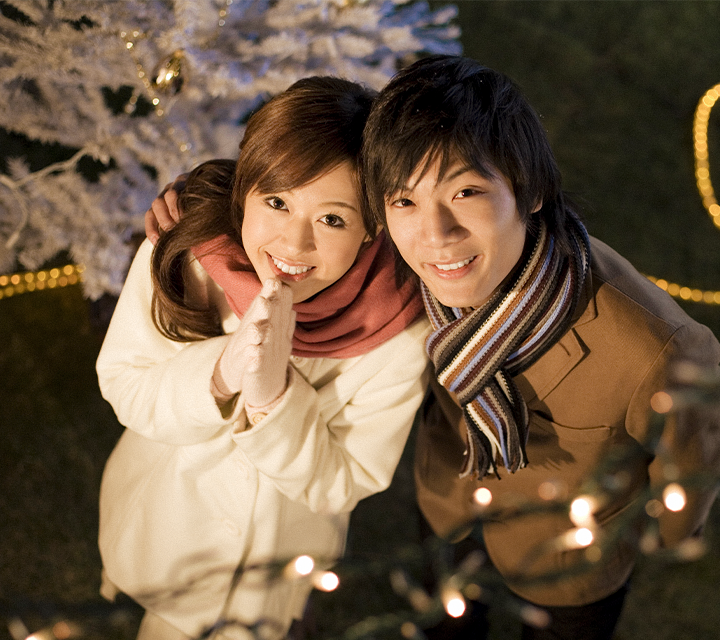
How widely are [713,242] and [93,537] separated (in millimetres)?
2883

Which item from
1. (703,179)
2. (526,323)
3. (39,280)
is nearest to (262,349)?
(526,323)

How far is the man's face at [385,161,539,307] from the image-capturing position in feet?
3.22

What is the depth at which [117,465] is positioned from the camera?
1539mm

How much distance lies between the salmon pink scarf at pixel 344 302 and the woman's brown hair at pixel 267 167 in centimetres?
5

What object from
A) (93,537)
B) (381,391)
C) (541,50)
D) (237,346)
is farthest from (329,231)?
(541,50)

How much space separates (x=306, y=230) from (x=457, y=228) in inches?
10.4

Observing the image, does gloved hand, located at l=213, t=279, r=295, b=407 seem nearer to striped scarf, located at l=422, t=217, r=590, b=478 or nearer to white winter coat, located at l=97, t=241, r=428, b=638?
white winter coat, located at l=97, t=241, r=428, b=638

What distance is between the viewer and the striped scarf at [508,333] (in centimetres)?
110

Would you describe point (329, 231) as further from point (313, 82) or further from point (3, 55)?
point (3, 55)

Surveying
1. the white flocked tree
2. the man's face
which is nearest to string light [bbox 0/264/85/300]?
the white flocked tree

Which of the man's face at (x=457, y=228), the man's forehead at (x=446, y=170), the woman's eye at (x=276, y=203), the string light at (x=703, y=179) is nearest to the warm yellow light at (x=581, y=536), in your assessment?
the man's face at (x=457, y=228)

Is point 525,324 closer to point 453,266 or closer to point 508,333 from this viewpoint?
point 508,333

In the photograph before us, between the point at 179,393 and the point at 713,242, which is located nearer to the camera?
the point at 179,393

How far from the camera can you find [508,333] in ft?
3.65
